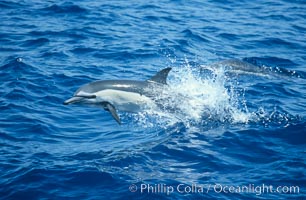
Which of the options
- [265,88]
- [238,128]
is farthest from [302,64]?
[238,128]

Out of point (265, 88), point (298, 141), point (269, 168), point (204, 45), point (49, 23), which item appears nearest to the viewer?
point (269, 168)

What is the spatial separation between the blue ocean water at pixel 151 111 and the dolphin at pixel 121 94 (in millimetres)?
557

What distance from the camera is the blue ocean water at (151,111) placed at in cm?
821

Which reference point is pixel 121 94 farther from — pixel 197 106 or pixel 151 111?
pixel 197 106

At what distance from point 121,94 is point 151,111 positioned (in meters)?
0.89

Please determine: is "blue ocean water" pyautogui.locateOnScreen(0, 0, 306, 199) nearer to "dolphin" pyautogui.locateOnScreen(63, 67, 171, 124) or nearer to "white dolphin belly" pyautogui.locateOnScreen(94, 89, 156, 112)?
"white dolphin belly" pyautogui.locateOnScreen(94, 89, 156, 112)

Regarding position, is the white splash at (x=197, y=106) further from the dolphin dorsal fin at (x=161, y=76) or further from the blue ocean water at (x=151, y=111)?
the dolphin dorsal fin at (x=161, y=76)

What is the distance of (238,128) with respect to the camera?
10453 millimetres

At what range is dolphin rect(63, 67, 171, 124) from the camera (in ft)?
32.2

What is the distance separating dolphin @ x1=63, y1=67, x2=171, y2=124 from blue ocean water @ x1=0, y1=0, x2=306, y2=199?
0.56 metres

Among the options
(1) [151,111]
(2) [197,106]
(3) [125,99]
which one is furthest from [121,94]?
(2) [197,106]

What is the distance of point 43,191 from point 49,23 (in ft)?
37.5

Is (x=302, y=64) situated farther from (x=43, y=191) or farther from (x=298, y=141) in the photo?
(x=43, y=191)

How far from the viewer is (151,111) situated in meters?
10.5
